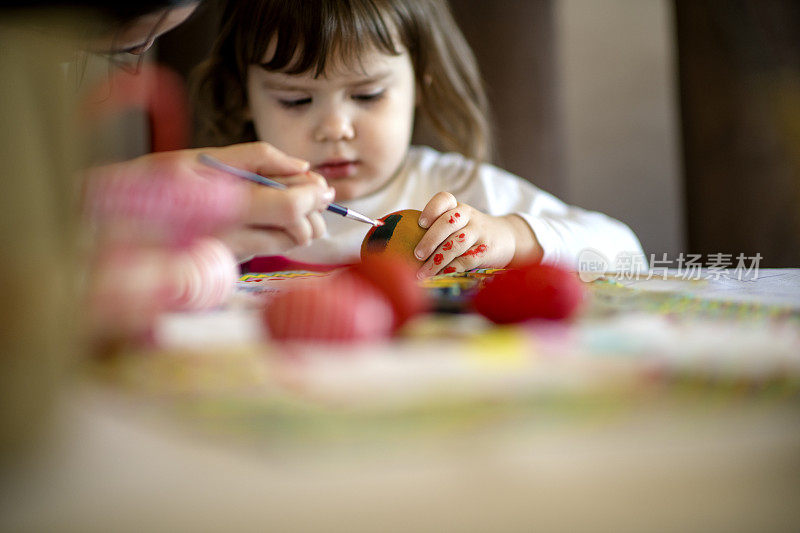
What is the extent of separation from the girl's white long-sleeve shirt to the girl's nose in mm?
158

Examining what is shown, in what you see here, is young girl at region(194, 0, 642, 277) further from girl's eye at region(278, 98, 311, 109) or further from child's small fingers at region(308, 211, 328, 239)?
child's small fingers at region(308, 211, 328, 239)

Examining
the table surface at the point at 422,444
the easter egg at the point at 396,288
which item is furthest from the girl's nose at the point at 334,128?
the table surface at the point at 422,444

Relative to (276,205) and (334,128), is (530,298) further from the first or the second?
(334,128)

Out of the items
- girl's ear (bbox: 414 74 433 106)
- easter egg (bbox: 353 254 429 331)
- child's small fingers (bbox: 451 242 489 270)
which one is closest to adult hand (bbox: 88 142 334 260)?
easter egg (bbox: 353 254 429 331)

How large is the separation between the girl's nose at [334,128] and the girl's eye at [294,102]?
0.17ft

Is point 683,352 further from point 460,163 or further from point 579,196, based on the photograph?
point 579,196

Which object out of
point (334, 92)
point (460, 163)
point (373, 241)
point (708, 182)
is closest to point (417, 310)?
point (373, 241)

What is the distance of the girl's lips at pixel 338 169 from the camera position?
3.50ft

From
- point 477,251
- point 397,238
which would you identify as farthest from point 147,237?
point 477,251

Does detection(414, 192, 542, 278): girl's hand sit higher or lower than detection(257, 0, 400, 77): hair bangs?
lower

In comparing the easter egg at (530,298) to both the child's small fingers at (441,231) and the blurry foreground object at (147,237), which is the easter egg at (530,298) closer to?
the blurry foreground object at (147,237)

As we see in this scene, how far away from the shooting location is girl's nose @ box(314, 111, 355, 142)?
3.23ft

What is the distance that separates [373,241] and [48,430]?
52 cm

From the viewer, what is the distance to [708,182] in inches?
49.8
